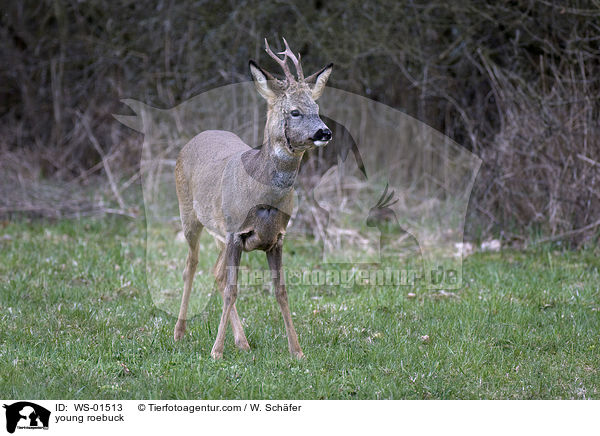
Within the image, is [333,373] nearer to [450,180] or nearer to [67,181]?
[450,180]

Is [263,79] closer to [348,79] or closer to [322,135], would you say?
[322,135]

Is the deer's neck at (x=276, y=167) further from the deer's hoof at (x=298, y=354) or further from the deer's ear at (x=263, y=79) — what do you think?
the deer's hoof at (x=298, y=354)

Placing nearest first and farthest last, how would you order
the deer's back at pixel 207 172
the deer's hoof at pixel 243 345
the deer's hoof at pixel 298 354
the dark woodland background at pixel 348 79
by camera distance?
the deer's hoof at pixel 298 354 < the deer's hoof at pixel 243 345 < the deer's back at pixel 207 172 < the dark woodland background at pixel 348 79

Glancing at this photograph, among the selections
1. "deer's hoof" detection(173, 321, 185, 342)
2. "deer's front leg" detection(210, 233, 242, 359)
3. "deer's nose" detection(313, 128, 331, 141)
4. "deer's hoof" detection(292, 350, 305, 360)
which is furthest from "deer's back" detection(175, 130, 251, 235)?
"deer's nose" detection(313, 128, 331, 141)

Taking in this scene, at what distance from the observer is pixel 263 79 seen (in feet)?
15.8

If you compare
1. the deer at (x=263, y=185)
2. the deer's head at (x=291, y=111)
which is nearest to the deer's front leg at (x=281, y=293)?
the deer at (x=263, y=185)

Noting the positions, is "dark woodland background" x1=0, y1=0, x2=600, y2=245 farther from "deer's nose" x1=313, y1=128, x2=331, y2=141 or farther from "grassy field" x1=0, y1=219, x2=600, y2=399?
"deer's nose" x1=313, y1=128, x2=331, y2=141

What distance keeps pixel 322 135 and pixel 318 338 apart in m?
1.75

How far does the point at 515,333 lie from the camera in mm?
5664

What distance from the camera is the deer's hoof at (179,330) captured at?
222 inches

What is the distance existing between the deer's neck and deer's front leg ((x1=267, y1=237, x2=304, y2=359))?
455 millimetres

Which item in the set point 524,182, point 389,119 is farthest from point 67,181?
point 524,182
